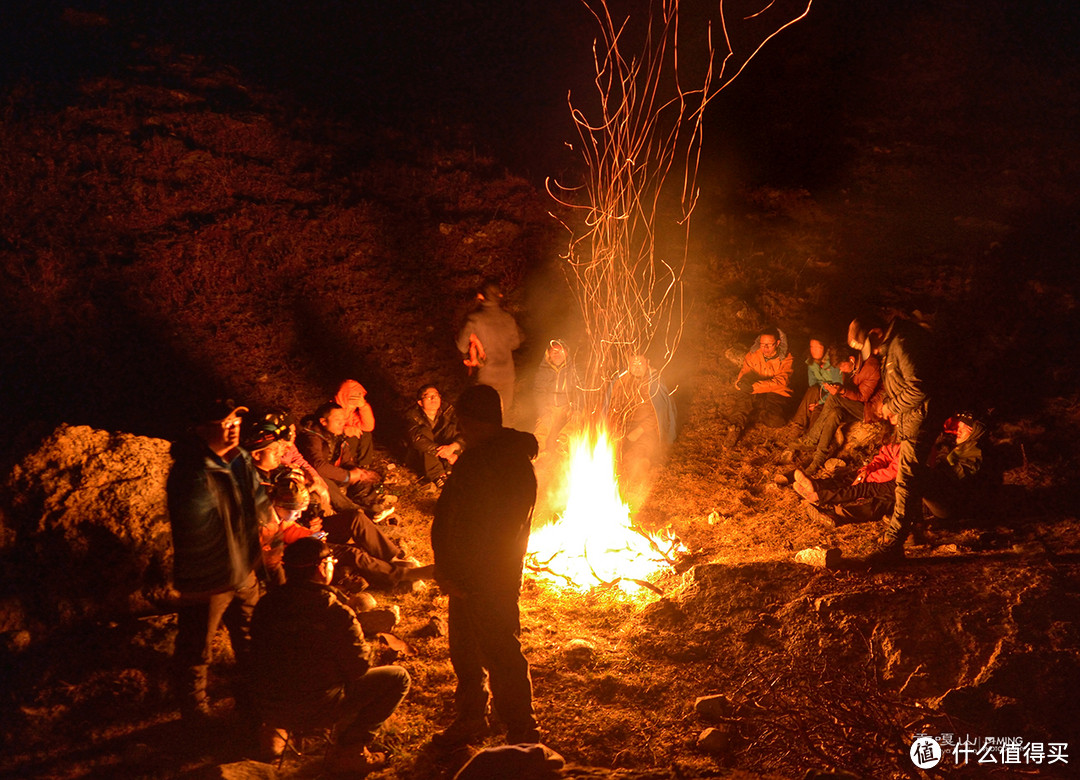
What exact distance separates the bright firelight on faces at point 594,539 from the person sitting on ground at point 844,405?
A: 265cm

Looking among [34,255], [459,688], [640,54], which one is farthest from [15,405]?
[640,54]

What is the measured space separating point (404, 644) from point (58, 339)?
8.58 m

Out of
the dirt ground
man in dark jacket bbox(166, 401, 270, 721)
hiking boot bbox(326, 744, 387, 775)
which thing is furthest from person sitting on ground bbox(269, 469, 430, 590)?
hiking boot bbox(326, 744, 387, 775)

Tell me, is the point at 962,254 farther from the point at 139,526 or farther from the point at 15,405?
the point at 15,405

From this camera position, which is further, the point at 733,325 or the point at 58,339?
the point at 733,325

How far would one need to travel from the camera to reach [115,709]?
418 centimetres

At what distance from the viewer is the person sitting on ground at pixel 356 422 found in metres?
7.16

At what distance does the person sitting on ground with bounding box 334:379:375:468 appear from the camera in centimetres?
716

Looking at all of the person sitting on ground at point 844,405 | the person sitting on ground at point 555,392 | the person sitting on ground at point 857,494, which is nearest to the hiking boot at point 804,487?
the person sitting on ground at point 857,494

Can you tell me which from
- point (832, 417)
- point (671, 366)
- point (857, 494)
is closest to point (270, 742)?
point (857, 494)

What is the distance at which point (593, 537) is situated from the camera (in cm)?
678

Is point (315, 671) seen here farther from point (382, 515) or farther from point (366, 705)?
point (382, 515)

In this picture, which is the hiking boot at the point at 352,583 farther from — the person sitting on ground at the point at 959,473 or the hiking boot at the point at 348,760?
the person sitting on ground at the point at 959,473

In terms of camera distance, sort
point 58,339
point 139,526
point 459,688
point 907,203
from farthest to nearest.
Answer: point 907,203 → point 58,339 → point 139,526 → point 459,688
